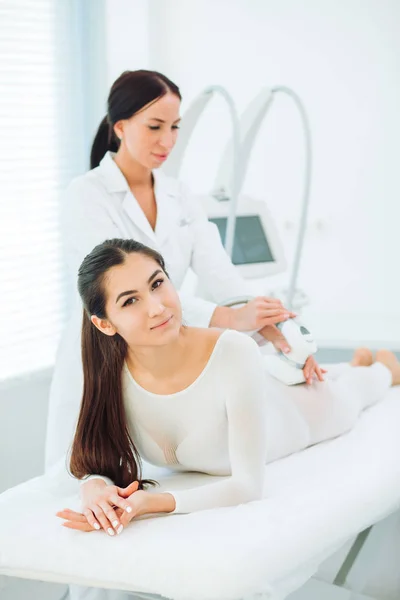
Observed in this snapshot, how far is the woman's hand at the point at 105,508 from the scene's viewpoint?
1.35 meters

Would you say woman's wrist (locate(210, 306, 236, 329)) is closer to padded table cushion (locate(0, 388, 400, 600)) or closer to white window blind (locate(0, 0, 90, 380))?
padded table cushion (locate(0, 388, 400, 600))

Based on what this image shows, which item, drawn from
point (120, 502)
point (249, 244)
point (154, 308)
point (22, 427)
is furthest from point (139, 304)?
point (22, 427)

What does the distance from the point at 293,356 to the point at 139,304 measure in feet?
1.94

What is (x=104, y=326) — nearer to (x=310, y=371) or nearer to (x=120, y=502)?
(x=120, y=502)

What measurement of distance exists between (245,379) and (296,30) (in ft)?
8.29

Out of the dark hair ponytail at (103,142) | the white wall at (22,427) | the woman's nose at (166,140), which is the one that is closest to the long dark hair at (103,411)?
the woman's nose at (166,140)

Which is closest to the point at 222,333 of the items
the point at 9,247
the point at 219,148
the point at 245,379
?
the point at 245,379

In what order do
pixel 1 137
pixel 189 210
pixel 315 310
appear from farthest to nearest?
1. pixel 315 310
2. pixel 1 137
3. pixel 189 210

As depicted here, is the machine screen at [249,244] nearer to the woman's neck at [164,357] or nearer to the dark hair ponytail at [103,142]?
the dark hair ponytail at [103,142]

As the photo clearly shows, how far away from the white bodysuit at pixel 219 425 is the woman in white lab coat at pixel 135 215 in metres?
0.30

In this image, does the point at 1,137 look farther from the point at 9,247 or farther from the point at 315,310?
the point at 315,310

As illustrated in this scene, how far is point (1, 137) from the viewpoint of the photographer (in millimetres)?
2854

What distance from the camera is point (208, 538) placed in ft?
4.19

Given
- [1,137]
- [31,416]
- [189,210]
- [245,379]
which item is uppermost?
[1,137]
